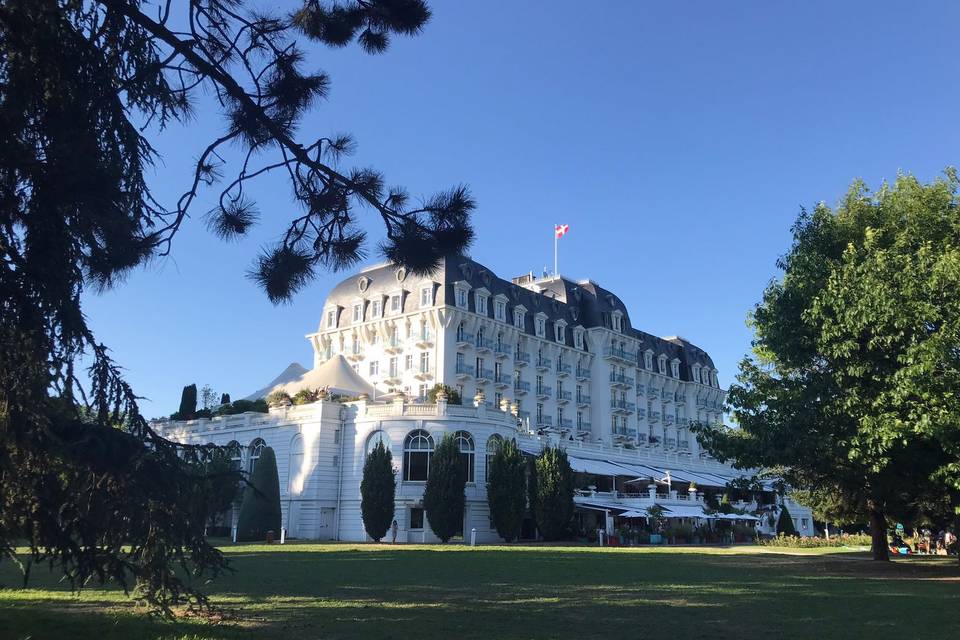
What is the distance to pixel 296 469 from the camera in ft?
140

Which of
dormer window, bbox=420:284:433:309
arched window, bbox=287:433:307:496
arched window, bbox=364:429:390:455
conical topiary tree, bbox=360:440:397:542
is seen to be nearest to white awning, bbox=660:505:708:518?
conical topiary tree, bbox=360:440:397:542

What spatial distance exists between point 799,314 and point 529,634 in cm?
1504

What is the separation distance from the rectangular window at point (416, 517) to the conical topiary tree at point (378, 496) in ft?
5.38

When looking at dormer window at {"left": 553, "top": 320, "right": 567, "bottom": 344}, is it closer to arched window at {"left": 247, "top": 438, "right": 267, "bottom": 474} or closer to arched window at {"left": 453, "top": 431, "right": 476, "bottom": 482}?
arched window at {"left": 453, "top": 431, "right": 476, "bottom": 482}

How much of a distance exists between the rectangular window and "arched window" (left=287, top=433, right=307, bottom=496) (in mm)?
6411

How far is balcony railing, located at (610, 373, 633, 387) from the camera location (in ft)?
226

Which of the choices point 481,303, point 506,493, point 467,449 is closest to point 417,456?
point 467,449

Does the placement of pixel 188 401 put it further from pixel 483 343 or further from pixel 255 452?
pixel 483 343

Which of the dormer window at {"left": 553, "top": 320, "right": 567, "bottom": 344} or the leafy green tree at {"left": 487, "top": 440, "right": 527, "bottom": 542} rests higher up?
the dormer window at {"left": 553, "top": 320, "right": 567, "bottom": 344}

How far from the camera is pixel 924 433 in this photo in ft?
56.2

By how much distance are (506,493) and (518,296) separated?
25.5 meters

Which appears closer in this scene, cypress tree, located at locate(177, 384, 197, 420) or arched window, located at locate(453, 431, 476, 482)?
arched window, located at locate(453, 431, 476, 482)

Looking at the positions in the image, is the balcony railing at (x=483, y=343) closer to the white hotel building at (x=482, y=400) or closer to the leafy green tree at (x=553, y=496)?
the white hotel building at (x=482, y=400)

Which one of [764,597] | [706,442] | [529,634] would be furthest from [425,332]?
[529,634]
